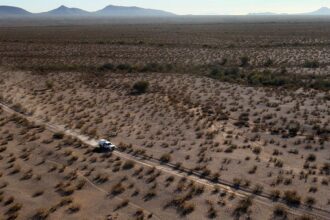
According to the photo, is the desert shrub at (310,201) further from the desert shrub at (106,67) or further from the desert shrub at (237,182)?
the desert shrub at (106,67)

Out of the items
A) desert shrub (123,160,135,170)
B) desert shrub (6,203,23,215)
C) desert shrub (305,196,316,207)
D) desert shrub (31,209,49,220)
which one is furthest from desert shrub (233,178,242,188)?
desert shrub (6,203,23,215)

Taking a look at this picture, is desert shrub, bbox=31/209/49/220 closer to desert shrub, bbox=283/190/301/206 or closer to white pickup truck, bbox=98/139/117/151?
white pickup truck, bbox=98/139/117/151

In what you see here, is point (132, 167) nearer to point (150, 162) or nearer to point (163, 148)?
point (150, 162)

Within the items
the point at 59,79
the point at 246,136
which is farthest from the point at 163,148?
the point at 59,79

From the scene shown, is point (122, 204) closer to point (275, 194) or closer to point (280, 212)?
point (280, 212)

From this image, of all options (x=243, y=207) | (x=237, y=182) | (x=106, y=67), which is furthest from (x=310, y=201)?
(x=106, y=67)

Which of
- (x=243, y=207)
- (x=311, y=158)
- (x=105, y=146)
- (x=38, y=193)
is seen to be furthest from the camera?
(x=105, y=146)

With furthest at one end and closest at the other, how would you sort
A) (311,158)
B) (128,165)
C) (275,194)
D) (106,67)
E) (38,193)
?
(106,67)
(311,158)
(128,165)
(38,193)
(275,194)
